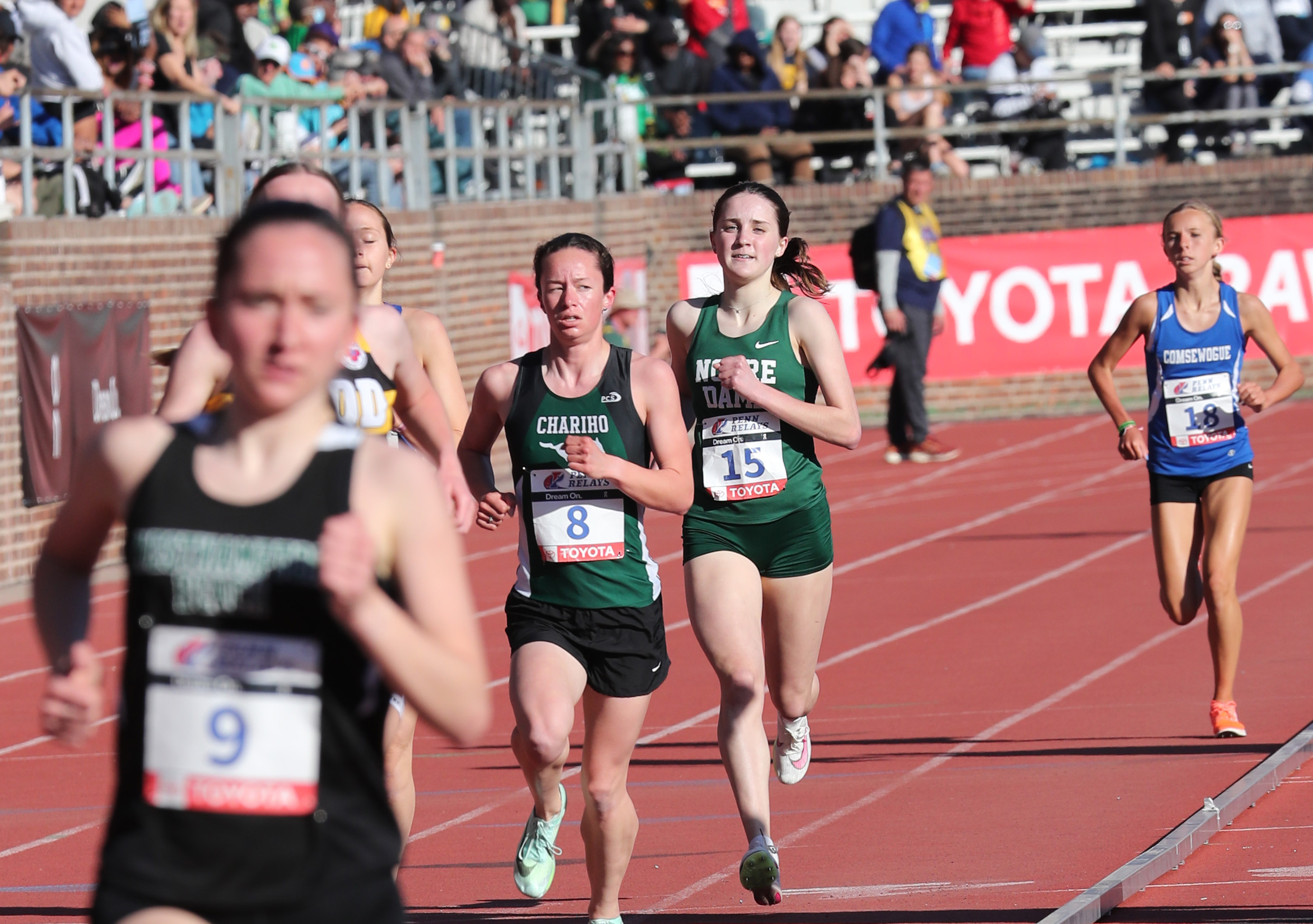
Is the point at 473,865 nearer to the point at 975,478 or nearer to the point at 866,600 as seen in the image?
the point at 866,600

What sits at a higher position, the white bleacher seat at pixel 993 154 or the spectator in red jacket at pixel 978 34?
the spectator in red jacket at pixel 978 34

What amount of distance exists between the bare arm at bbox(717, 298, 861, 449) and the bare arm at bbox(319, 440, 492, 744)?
351 cm

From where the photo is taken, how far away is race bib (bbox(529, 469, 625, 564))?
18.8ft

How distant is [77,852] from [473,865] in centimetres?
160

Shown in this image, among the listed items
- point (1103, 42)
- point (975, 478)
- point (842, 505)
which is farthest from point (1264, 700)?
point (1103, 42)

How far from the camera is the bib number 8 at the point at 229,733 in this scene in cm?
282

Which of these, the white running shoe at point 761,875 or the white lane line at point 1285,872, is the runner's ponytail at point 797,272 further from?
the white lane line at point 1285,872

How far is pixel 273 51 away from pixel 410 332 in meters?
12.5

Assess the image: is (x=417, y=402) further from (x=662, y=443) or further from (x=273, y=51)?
(x=273, y=51)

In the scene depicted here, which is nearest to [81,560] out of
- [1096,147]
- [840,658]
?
[840,658]

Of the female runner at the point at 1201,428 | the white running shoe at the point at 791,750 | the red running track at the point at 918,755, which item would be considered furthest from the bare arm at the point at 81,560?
the female runner at the point at 1201,428

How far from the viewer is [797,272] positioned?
7043 millimetres

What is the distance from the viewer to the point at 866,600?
1311 centimetres

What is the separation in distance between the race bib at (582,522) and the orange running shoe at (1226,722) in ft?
12.4
